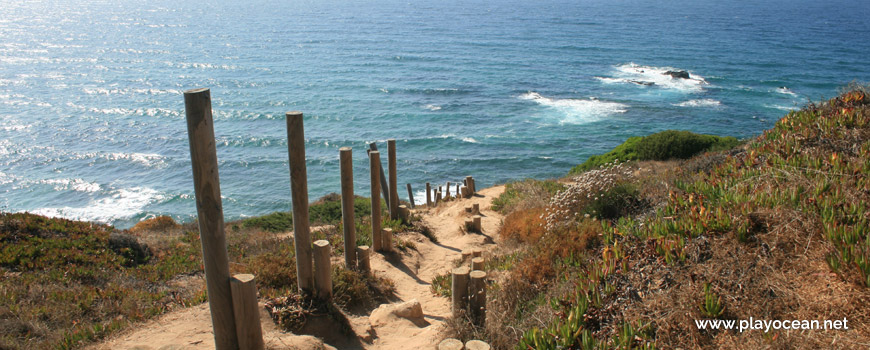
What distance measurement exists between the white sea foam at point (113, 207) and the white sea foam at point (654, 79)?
130 ft

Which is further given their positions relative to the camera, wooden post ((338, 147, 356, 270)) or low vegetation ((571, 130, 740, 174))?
low vegetation ((571, 130, 740, 174))

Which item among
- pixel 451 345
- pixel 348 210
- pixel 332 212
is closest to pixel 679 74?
pixel 332 212

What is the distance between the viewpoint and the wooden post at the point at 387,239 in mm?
9695

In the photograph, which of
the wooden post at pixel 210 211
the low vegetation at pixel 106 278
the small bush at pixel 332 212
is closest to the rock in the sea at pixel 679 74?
the small bush at pixel 332 212

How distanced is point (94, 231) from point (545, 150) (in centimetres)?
2740

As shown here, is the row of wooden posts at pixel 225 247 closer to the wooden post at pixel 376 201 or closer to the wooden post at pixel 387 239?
the wooden post at pixel 376 201

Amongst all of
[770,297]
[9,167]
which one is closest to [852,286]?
[770,297]

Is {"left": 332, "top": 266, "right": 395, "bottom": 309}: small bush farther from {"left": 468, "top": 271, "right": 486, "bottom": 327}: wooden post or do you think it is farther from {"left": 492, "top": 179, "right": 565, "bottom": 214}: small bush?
{"left": 492, "top": 179, "right": 565, "bottom": 214}: small bush

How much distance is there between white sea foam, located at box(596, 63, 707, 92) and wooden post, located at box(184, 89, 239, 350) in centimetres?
4994

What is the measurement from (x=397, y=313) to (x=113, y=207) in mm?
25013

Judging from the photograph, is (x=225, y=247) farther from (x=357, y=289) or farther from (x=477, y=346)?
(x=357, y=289)

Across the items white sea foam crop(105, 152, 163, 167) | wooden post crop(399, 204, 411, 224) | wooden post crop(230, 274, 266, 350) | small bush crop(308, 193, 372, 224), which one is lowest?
white sea foam crop(105, 152, 163, 167)

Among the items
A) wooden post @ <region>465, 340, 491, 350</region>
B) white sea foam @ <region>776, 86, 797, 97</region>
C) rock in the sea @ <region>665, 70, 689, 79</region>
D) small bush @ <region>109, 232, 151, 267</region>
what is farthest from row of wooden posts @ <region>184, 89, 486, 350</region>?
rock in the sea @ <region>665, 70, 689, 79</region>

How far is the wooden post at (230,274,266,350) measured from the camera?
493 centimetres
